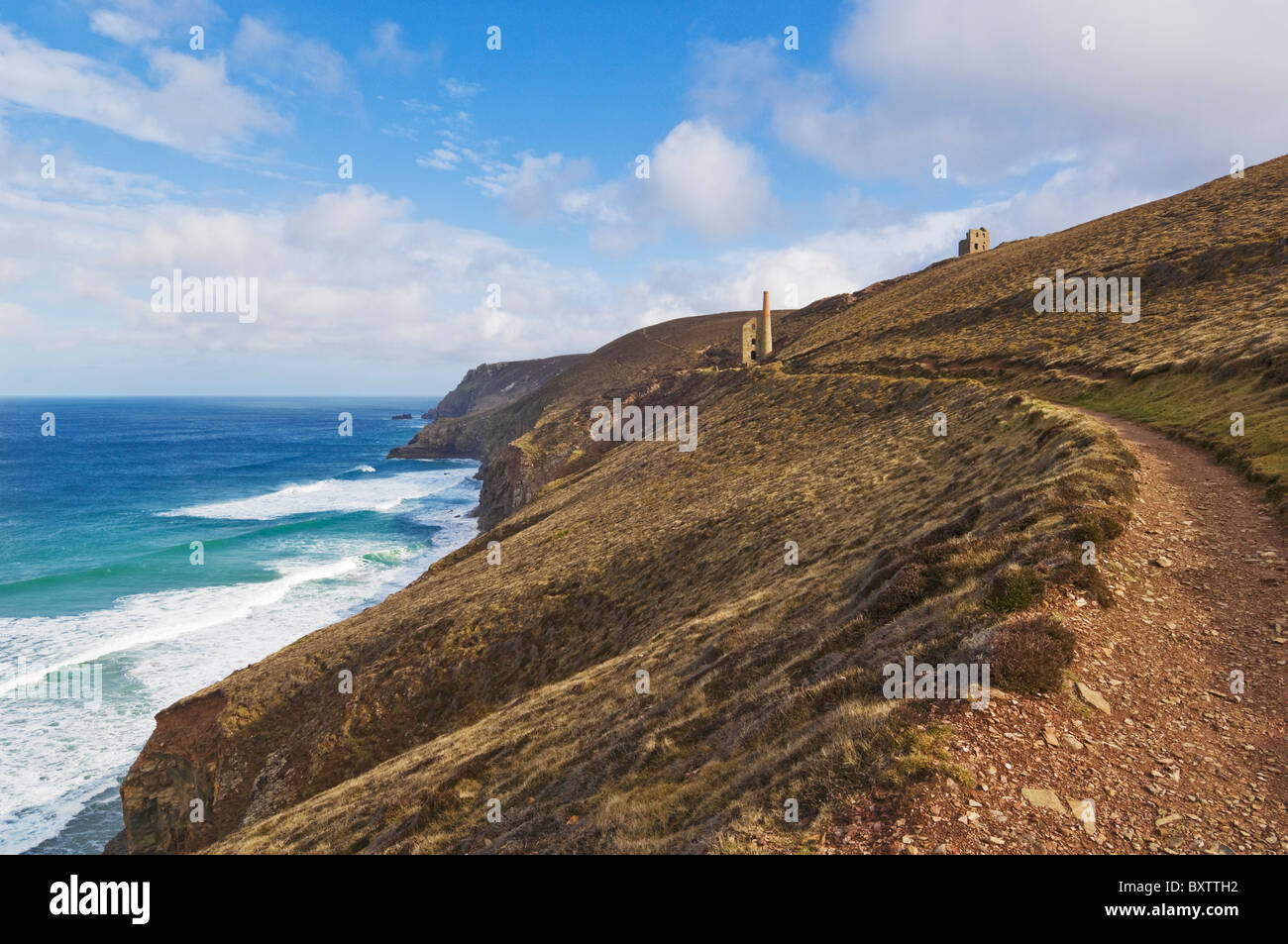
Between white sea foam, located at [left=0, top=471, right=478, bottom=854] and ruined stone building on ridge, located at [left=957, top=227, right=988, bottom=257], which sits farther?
ruined stone building on ridge, located at [left=957, top=227, right=988, bottom=257]

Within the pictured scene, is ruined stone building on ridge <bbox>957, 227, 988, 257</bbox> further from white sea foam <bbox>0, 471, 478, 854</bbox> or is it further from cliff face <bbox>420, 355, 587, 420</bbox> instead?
cliff face <bbox>420, 355, 587, 420</bbox>

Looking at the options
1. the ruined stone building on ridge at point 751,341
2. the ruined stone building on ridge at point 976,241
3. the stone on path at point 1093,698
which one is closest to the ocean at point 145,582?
the stone on path at point 1093,698

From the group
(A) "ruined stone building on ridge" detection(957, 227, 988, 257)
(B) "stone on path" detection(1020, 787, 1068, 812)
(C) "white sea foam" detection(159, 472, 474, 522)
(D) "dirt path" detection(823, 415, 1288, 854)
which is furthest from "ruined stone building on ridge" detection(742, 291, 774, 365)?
(B) "stone on path" detection(1020, 787, 1068, 812)

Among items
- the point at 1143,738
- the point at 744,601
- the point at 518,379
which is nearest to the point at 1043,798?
the point at 1143,738

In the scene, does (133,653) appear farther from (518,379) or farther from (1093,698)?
(518,379)

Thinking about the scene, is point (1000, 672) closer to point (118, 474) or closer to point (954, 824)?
point (954, 824)

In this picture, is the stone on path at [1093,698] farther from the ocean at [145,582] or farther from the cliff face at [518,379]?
the cliff face at [518,379]
